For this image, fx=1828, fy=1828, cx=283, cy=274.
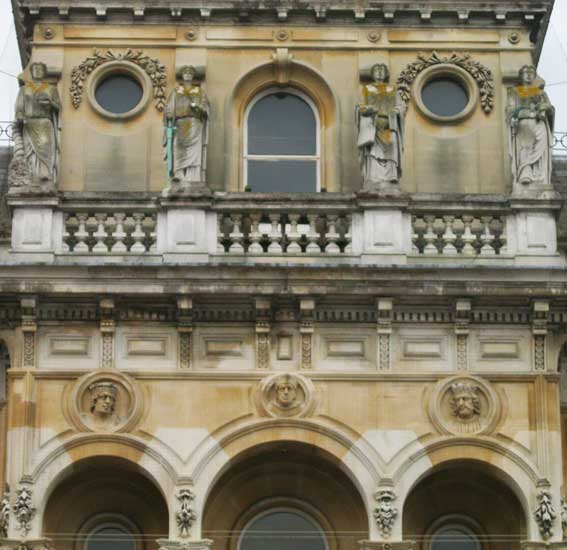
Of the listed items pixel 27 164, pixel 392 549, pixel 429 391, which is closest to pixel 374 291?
pixel 429 391

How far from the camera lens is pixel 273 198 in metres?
25.4

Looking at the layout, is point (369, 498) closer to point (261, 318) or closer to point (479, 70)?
point (261, 318)

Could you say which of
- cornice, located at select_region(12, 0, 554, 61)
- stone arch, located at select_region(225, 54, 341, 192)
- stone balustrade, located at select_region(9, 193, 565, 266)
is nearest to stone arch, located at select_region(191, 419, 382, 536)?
stone balustrade, located at select_region(9, 193, 565, 266)

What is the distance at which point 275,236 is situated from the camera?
993 inches

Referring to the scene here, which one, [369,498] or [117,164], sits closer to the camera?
[369,498]

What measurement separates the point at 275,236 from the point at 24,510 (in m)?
5.05

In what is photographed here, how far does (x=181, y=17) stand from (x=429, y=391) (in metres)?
7.15

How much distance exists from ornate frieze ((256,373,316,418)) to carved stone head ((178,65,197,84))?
5003 millimetres

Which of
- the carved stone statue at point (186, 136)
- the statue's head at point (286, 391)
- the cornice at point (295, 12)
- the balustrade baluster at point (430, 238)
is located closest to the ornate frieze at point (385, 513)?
the statue's head at point (286, 391)

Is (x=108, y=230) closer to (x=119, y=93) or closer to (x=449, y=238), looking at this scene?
(x=119, y=93)

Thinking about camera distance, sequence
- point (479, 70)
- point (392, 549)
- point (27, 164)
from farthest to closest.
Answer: point (479, 70), point (27, 164), point (392, 549)

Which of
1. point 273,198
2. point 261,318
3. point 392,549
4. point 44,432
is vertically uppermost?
point 273,198

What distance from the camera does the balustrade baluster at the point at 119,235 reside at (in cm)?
2511

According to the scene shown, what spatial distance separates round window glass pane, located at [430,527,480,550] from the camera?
1009 inches
